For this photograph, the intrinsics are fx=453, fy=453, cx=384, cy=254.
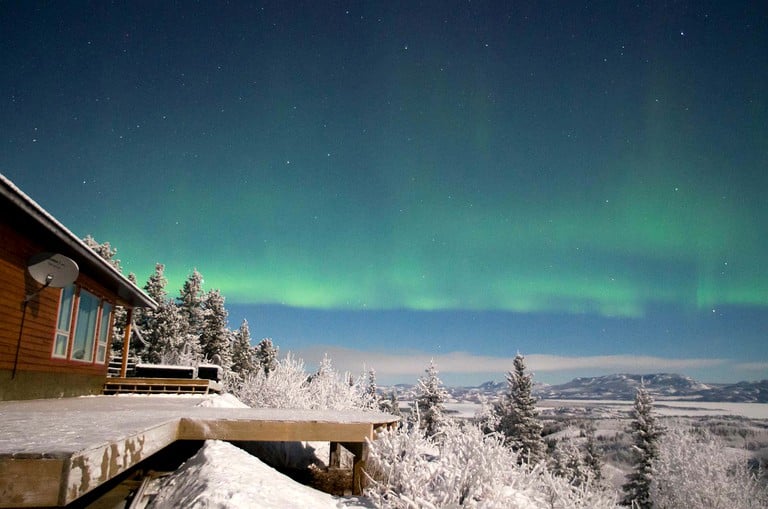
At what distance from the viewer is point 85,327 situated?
1116 centimetres

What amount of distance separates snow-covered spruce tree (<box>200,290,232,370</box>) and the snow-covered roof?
1059 inches

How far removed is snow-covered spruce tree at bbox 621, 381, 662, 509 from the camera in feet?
103

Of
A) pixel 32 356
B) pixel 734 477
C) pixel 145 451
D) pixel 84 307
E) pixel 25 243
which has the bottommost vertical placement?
pixel 734 477

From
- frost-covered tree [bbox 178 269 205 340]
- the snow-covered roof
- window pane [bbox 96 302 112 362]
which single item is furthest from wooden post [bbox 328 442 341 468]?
frost-covered tree [bbox 178 269 205 340]

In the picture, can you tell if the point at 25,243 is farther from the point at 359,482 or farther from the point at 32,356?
the point at 359,482

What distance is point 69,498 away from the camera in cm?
224

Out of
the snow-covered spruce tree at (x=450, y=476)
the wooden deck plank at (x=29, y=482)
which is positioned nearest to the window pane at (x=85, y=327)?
the snow-covered spruce tree at (x=450, y=476)

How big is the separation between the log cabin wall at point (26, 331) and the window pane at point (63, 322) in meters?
0.18

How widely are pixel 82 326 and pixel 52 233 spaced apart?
4029 millimetres

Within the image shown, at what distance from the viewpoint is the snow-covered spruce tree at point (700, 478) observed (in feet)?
88.2

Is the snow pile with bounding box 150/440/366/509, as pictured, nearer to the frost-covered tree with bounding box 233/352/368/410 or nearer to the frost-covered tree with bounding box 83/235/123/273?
the frost-covered tree with bounding box 233/352/368/410

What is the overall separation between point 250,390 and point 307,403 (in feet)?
10.8

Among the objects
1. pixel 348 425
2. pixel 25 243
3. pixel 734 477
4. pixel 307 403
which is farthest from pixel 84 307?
pixel 734 477

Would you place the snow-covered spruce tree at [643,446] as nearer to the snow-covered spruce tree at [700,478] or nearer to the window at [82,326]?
the snow-covered spruce tree at [700,478]
